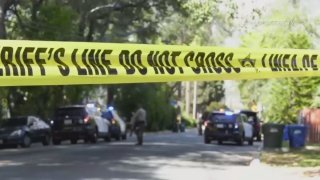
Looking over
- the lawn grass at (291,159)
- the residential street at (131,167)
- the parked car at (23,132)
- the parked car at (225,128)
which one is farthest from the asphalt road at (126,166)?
the parked car at (225,128)

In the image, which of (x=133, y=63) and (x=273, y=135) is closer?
(x=133, y=63)

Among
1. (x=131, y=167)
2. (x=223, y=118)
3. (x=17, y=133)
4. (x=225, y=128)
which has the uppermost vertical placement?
(x=223, y=118)

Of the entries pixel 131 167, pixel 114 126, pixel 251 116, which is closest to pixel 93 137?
pixel 114 126

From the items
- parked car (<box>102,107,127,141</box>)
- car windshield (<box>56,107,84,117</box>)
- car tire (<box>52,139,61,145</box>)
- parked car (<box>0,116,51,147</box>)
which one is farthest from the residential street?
parked car (<box>102,107,127,141</box>)

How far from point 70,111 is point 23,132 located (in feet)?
8.39

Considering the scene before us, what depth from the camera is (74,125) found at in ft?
102

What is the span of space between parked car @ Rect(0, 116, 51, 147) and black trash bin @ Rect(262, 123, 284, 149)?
10.00 metres

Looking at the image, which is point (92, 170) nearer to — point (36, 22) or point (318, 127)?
point (36, 22)

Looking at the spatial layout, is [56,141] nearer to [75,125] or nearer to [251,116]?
[75,125]

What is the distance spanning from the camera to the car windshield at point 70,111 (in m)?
31.0

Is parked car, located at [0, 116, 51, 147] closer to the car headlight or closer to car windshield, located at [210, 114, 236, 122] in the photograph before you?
the car headlight

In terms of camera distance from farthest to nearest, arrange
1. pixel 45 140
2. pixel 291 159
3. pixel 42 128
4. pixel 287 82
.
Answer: pixel 287 82 → pixel 45 140 → pixel 42 128 → pixel 291 159

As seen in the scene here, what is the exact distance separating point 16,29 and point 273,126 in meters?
13.4

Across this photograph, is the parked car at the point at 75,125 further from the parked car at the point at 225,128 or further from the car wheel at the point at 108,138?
the parked car at the point at 225,128
